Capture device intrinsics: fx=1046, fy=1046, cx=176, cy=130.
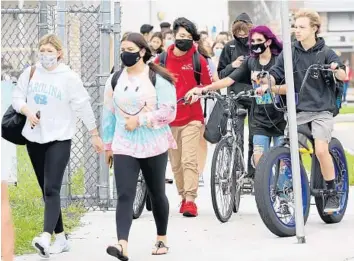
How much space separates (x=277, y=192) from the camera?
8578 millimetres

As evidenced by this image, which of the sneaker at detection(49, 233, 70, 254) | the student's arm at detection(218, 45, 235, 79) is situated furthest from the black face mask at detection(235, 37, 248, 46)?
the sneaker at detection(49, 233, 70, 254)

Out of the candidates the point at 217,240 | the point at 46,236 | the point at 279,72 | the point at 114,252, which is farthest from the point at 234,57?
the point at 114,252

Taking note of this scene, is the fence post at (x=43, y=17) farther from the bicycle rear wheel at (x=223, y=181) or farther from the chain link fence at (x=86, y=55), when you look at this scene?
the bicycle rear wheel at (x=223, y=181)

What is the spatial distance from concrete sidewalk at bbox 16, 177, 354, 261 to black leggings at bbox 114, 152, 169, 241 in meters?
0.41

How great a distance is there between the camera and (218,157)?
31.1ft

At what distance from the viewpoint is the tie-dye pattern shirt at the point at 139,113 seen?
25.1 ft

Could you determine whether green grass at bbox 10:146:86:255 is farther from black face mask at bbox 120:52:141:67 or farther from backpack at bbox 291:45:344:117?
backpack at bbox 291:45:344:117

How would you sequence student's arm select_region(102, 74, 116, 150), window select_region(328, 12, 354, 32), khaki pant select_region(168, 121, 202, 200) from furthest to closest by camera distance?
window select_region(328, 12, 354, 32), khaki pant select_region(168, 121, 202, 200), student's arm select_region(102, 74, 116, 150)

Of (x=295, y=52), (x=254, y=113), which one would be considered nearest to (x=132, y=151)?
(x=295, y=52)

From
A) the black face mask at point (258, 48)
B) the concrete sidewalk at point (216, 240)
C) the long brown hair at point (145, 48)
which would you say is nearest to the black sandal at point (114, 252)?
the concrete sidewalk at point (216, 240)

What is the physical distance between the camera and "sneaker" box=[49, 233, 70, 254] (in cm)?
811

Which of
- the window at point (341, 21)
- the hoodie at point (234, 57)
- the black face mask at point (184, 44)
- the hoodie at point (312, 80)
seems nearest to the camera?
the hoodie at point (312, 80)

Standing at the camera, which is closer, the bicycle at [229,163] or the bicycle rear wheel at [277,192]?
the bicycle rear wheel at [277,192]

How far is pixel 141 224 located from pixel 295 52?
7.14 feet
